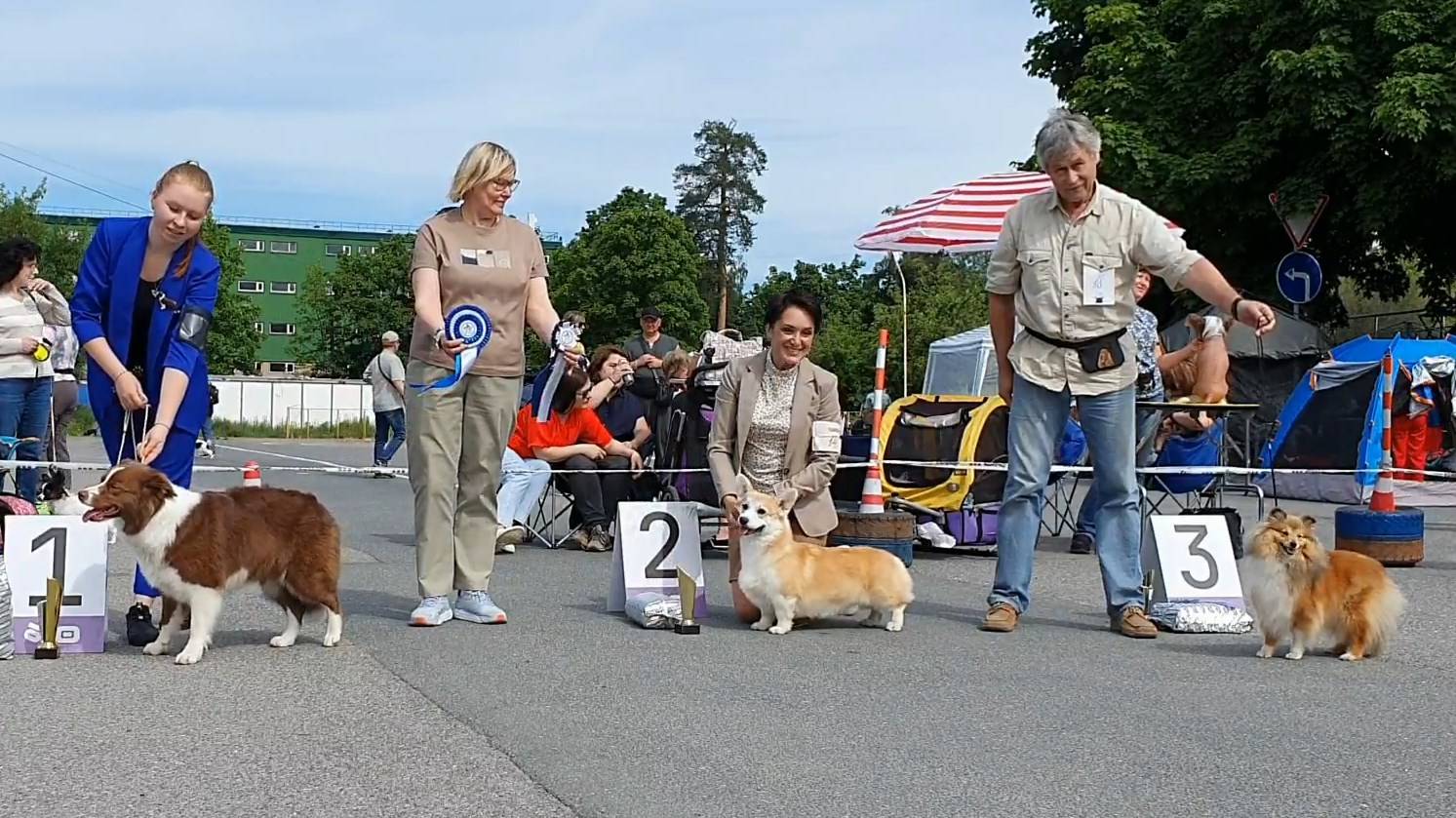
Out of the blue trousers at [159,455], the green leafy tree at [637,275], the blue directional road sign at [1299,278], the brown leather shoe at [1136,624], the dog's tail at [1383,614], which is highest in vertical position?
the green leafy tree at [637,275]

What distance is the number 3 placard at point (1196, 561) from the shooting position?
687cm

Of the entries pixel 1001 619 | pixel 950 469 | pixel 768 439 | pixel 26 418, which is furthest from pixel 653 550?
pixel 26 418

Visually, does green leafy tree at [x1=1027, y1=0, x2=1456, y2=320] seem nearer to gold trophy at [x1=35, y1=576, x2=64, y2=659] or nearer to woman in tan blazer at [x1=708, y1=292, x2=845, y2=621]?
woman in tan blazer at [x1=708, y1=292, x2=845, y2=621]

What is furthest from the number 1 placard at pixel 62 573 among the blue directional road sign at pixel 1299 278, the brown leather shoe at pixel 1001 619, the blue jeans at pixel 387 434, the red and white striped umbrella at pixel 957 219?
the blue directional road sign at pixel 1299 278

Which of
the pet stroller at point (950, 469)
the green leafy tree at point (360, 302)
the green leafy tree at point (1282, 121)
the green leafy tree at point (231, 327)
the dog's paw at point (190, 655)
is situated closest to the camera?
the dog's paw at point (190, 655)

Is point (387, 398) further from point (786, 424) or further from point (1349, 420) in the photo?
point (786, 424)

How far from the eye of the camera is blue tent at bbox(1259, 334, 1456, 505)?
14586 mm

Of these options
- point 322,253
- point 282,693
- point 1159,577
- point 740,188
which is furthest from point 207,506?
point 322,253

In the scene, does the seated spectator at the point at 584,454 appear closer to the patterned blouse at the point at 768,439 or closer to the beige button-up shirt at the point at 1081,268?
the patterned blouse at the point at 768,439

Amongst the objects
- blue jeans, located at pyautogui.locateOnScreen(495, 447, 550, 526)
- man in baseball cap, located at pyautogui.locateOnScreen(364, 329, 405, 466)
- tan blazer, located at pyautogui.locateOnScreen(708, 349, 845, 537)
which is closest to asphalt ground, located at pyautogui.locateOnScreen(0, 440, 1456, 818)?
tan blazer, located at pyautogui.locateOnScreen(708, 349, 845, 537)

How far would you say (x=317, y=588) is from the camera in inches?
231

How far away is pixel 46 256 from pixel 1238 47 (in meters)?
44.2

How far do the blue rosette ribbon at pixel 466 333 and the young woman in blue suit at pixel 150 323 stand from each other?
37.1 inches

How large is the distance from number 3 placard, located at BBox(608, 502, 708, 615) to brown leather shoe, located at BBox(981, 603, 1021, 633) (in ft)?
4.28
